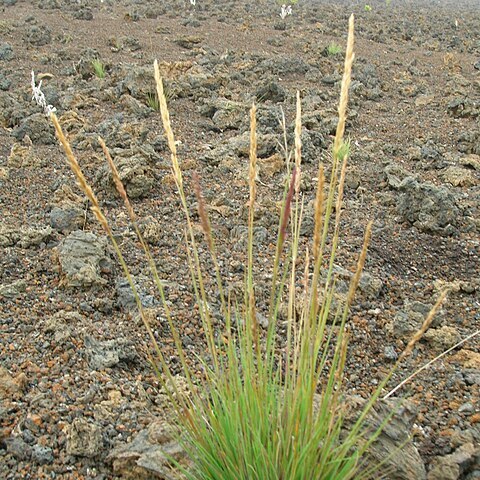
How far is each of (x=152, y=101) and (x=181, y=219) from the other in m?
2.02

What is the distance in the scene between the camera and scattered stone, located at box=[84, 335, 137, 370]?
2.20 m

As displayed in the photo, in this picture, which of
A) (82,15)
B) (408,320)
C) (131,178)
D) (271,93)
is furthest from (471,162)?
(82,15)

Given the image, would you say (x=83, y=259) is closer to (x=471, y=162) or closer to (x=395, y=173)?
(x=395, y=173)

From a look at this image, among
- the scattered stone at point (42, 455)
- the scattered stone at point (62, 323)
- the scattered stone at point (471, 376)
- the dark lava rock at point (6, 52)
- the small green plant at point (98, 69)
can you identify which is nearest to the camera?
the scattered stone at point (42, 455)

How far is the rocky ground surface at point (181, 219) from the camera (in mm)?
1926

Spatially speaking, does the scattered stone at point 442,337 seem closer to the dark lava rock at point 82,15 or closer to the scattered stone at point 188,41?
the scattered stone at point 188,41

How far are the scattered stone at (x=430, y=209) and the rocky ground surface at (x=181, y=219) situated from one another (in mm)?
11

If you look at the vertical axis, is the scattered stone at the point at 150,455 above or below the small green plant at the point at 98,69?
below

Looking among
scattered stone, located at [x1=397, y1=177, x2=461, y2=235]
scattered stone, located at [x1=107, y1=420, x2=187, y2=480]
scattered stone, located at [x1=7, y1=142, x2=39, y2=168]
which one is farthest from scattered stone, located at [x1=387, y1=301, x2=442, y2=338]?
scattered stone, located at [x1=7, y1=142, x2=39, y2=168]

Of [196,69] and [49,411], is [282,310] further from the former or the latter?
[196,69]

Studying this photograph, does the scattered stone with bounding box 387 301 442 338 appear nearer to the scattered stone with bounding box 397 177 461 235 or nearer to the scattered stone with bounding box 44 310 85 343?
the scattered stone with bounding box 397 177 461 235

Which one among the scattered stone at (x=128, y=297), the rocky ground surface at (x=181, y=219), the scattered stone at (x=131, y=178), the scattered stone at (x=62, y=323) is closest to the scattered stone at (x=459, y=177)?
the rocky ground surface at (x=181, y=219)

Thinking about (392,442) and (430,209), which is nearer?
(392,442)

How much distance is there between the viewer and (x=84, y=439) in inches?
71.0
